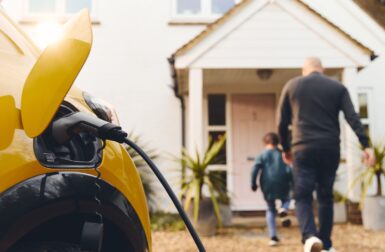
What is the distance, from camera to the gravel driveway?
5.41 metres

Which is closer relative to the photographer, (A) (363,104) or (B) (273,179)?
(B) (273,179)

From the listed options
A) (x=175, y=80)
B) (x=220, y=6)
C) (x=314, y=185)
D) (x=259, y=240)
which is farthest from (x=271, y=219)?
(x=220, y=6)

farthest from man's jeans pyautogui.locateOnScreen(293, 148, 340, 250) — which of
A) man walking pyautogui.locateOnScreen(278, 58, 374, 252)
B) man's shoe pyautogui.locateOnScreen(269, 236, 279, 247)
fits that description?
man's shoe pyautogui.locateOnScreen(269, 236, 279, 247)

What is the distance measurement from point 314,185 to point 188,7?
638 centimetres

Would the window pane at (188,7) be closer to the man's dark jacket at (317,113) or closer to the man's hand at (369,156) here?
the man's dark jacket at (317,113)

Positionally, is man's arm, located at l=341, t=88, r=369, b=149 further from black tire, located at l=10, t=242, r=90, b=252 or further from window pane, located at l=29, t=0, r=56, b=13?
window pane, located at l=29, t=0, r=56, b=13

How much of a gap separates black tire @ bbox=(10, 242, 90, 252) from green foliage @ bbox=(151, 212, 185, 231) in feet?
19.6

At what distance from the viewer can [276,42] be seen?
751cm

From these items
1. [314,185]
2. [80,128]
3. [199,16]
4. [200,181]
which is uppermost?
[199,16]

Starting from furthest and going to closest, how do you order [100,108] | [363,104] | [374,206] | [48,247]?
[363,104] → [374,206] → [100,108] → [48,247]

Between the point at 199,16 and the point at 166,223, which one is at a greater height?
the point at 199,16

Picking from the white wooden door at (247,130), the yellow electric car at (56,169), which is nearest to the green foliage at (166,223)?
the white wooden door at (247,130)

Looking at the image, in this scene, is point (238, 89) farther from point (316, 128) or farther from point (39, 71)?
point (39, 71)

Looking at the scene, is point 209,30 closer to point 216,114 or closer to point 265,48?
point 265,48
